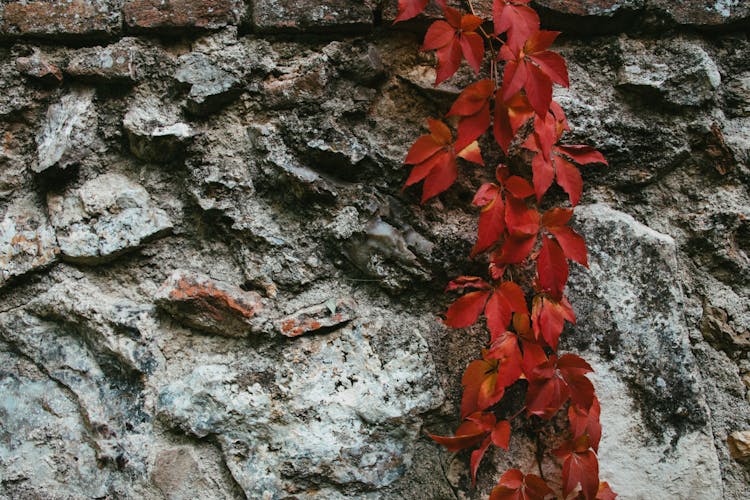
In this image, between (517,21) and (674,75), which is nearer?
(517,21)

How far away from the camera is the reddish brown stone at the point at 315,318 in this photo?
95cm

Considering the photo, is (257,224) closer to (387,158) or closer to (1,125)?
(387,158)

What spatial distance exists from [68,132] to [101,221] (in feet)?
0.49

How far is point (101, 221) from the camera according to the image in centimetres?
96

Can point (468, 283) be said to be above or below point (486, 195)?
below

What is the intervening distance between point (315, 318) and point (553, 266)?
366 millimetres

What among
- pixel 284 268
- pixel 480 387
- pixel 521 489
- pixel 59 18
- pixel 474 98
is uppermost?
pixel 59 18

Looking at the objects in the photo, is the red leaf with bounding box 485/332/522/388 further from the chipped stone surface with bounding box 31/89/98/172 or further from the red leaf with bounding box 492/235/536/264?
the chipped stone surface with bounding box 31/89/98/172

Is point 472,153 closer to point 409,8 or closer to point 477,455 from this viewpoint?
point 409,8

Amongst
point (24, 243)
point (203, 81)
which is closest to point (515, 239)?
point (203, 81)

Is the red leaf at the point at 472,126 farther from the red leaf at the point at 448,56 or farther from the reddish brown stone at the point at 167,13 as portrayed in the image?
the reddish brown stone at the point at 167,13

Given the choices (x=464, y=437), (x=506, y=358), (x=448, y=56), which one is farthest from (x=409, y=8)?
(x=464, y=437)

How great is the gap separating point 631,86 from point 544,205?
0.79ft

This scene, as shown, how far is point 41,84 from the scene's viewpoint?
986 mm
